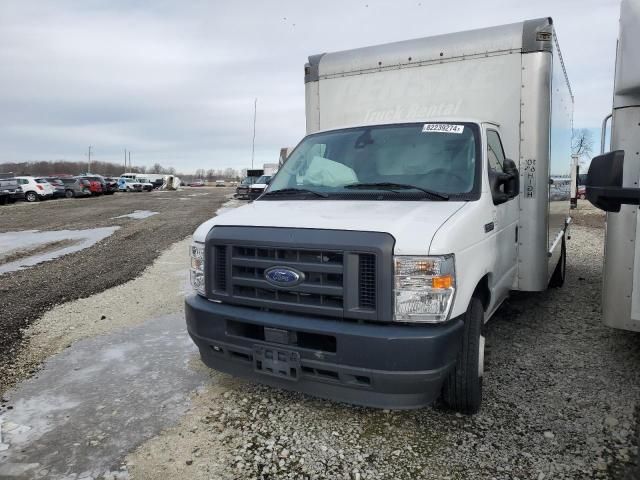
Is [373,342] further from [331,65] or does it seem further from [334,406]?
[331,65]

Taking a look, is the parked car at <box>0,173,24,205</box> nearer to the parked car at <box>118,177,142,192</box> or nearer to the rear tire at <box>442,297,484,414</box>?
the parked car at <box>118,177,142,192</box>

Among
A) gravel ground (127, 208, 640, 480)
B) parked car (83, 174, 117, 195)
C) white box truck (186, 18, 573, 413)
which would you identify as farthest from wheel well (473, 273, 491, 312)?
parked car (83, 174, 117, 195)

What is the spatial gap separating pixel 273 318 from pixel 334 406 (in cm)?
102

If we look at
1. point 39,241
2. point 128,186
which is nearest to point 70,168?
point 128,186

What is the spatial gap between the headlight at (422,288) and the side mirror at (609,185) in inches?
34.5

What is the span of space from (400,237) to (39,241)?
491 inches

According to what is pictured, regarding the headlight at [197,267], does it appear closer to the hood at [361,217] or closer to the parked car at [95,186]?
the hood at [361,217]

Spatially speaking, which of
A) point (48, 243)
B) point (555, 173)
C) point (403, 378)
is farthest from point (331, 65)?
point (48, 243)

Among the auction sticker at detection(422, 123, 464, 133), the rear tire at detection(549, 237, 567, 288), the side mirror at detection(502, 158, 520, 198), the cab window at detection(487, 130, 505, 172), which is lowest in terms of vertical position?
the rear tire at detection(549, 237, 567, 288)

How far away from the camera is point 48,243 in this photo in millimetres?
12242

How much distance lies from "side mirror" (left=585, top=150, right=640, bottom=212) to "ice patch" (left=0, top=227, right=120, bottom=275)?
9.18 metres

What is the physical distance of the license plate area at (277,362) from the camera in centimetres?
310

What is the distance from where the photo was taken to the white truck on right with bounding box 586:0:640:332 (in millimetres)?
3283

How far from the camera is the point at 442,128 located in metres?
4.06
